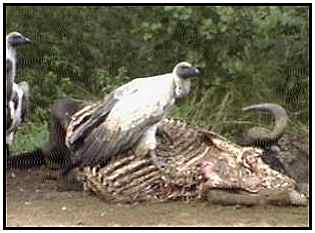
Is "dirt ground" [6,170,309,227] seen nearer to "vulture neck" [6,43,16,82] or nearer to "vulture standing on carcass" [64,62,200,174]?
"vulture standing on carcass" [64,62,200,174]

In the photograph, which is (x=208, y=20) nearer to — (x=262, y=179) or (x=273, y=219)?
(x=262, y=179)

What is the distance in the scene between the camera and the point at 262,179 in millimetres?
4980

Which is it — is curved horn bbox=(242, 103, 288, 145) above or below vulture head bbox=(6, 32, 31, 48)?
below

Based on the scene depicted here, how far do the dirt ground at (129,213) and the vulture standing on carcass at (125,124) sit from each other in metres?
0.28

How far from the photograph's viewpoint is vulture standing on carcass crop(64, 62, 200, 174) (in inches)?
199

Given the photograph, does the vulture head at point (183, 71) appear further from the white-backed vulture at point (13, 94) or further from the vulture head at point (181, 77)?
the white-backed vulture at point (13, 94)

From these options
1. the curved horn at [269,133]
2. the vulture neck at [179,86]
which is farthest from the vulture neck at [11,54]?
the curved horn at [269,133]

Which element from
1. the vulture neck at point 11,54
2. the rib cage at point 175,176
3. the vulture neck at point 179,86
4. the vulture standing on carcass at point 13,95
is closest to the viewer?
the rib cage at point 175,176

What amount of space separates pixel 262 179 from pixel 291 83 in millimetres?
2179

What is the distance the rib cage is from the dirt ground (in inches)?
3.0

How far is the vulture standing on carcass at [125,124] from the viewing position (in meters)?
5.07

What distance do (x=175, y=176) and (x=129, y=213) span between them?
433 millimetres

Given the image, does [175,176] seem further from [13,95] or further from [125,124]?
[13,95]

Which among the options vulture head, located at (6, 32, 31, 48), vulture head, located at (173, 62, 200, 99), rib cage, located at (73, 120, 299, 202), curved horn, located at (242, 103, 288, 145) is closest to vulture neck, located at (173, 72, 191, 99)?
vulture head, located at (173, 62, 200, 99)
